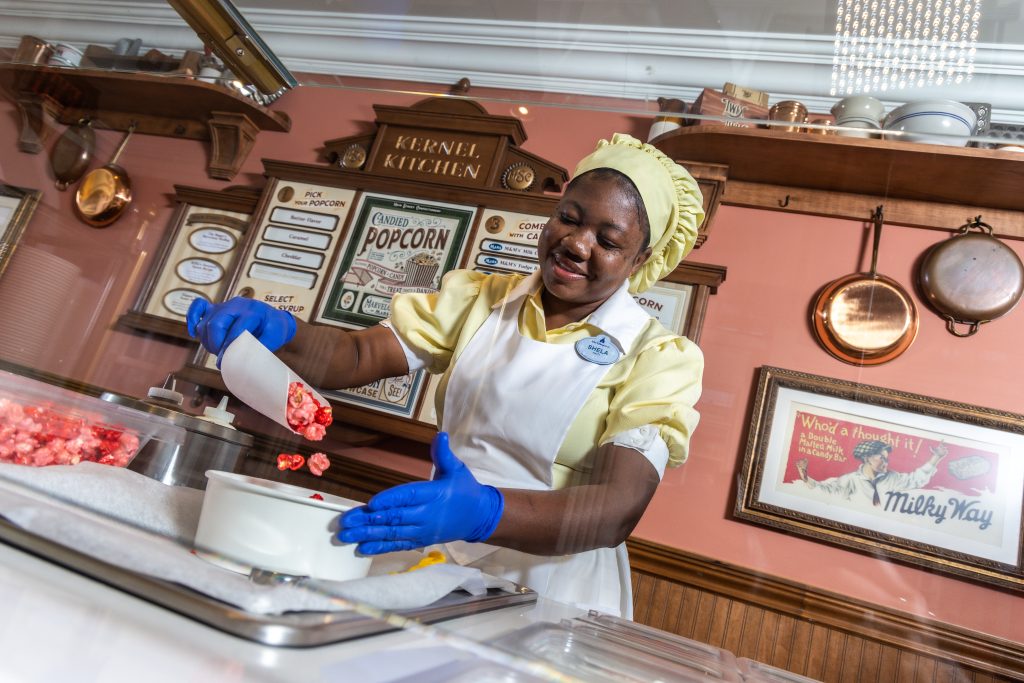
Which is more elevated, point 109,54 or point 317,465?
point 109,54

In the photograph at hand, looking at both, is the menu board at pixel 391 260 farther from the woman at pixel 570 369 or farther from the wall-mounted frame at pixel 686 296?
the wall-mounted frame at pixel 686 296

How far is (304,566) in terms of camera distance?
1.27 feet

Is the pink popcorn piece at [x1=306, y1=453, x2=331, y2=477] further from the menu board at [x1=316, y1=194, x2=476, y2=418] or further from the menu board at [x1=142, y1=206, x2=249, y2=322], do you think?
the menu board at [x1=142, y1=206, x2=249, y2=322]

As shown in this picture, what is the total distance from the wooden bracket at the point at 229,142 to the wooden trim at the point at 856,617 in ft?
1.97

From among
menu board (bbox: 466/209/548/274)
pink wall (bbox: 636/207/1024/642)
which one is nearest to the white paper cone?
menu board (bbox: 466/209/548/274)

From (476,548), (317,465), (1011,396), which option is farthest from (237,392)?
(1011,396)

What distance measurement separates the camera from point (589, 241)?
636 mm

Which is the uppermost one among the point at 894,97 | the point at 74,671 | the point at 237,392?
the point at 894,97

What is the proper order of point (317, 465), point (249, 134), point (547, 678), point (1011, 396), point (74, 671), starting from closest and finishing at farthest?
point (74, 671), point (547, 678), point (1011, 396), point (317, 465), point (249, 134)

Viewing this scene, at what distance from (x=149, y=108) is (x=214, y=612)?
2.42ft

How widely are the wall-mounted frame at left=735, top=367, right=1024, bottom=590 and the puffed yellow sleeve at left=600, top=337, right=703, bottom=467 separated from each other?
54mm

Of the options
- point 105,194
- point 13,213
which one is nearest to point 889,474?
point 105,194

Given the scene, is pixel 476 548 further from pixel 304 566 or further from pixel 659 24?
pixel 659 24

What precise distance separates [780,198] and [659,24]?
0.20m
